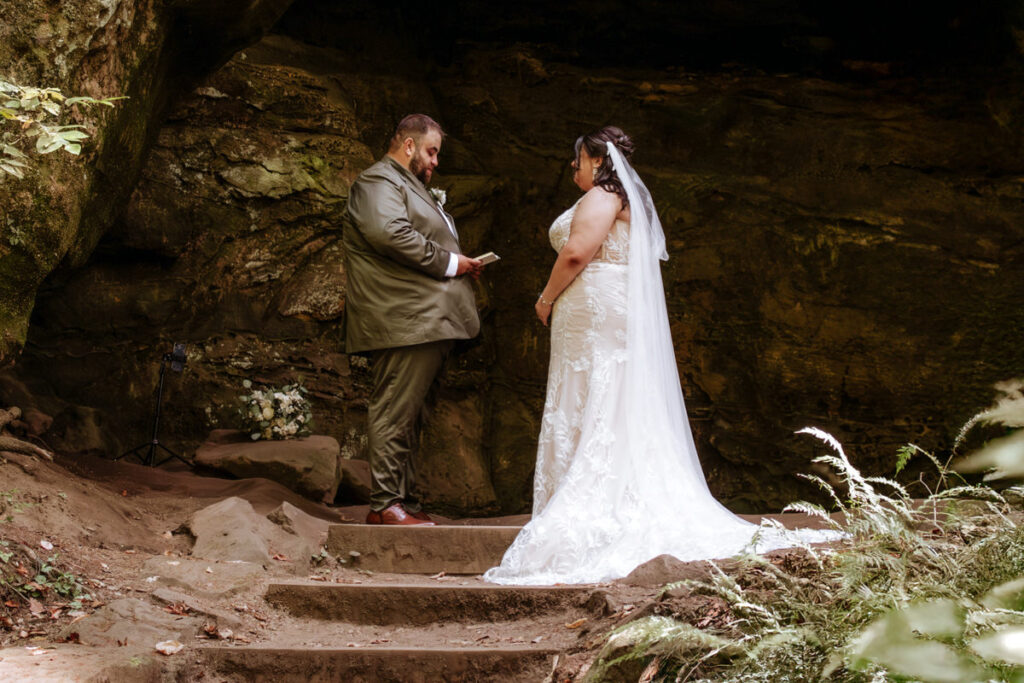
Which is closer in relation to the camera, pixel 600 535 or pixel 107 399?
pixel 600 535

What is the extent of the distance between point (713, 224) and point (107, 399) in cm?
536

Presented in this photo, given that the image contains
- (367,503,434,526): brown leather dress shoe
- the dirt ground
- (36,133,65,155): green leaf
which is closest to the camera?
(36,133,65,155): green leaf

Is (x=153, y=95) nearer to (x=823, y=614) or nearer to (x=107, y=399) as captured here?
(x=107, y=399)

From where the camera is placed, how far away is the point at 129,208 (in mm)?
7398

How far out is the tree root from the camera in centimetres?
461

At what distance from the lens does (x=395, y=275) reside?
5504 mm

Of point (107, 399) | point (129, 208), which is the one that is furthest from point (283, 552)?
point (129, 208)


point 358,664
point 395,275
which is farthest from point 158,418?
point 358,664

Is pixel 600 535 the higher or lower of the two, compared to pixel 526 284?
lower

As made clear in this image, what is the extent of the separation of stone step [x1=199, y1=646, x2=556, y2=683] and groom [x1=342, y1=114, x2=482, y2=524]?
192cm

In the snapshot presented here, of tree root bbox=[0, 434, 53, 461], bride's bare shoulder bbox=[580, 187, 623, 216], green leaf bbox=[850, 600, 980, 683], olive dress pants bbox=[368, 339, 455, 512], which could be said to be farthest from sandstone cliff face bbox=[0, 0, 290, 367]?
green leaf bbox=[850, 600, 980, 683]

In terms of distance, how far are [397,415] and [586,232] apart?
1591mm

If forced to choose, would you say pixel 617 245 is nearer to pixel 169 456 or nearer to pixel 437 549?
pixel 437 549

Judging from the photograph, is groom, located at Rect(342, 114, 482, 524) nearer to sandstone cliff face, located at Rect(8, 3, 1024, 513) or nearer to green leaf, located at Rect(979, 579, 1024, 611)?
sandstone cliff face, located at Rect(8, 3, 1024, 513)
